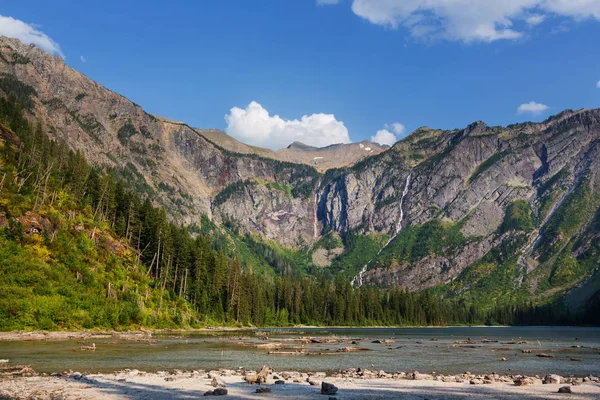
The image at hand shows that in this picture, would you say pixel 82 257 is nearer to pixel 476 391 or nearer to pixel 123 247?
pixel 123 247

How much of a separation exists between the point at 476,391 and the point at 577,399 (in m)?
5.56

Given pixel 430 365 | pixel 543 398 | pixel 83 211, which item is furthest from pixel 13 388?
pixel 83 211

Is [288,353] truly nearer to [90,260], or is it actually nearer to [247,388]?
[247,388]

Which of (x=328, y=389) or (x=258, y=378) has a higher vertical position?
(x=328, y=389)

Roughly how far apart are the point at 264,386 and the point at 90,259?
73250 mm

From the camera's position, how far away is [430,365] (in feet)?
164

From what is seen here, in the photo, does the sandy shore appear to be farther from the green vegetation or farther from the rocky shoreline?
the green vegetation

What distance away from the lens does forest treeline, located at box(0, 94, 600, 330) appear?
250ft

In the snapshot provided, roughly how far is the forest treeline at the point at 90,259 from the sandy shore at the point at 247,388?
1806 inches

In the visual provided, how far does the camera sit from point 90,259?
92438 millimetres

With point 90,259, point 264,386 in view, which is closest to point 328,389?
point 264,386

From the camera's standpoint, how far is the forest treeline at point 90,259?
250 ft

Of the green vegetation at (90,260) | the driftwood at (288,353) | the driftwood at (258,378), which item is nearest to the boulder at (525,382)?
the driftwood at (258,378)

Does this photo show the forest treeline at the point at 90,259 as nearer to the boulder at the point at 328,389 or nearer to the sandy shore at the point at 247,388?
the sandy shore at the point at 247,388
